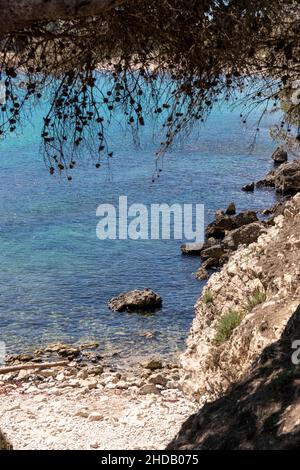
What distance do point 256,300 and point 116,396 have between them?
5.12 metres

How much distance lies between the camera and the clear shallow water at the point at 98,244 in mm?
21797

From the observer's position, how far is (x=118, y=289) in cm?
2472

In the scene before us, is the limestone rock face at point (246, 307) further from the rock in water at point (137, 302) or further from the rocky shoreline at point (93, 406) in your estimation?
the rock in water at point (137, 302)

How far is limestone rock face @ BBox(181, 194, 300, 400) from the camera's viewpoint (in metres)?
9.59

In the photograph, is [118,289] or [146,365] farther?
[118,289]

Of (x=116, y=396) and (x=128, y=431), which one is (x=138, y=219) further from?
(x=128, y=431)

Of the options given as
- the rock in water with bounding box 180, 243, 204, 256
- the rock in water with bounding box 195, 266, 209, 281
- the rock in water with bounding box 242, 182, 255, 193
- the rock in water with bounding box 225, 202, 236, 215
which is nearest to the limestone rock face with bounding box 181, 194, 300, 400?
the rock in water with bounding box 195, 266, 209, 281

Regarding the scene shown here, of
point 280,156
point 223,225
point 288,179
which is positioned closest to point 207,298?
point 223,225

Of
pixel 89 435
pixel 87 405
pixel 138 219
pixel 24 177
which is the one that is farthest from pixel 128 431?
pixel 24 177

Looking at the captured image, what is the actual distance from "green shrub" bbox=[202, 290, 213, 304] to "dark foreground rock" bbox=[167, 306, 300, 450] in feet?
20.7

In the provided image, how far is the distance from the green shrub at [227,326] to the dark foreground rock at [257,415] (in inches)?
178

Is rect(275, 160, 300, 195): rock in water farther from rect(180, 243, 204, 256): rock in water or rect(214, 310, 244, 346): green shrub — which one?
rect(214, 310, 244, 346): green shrub
